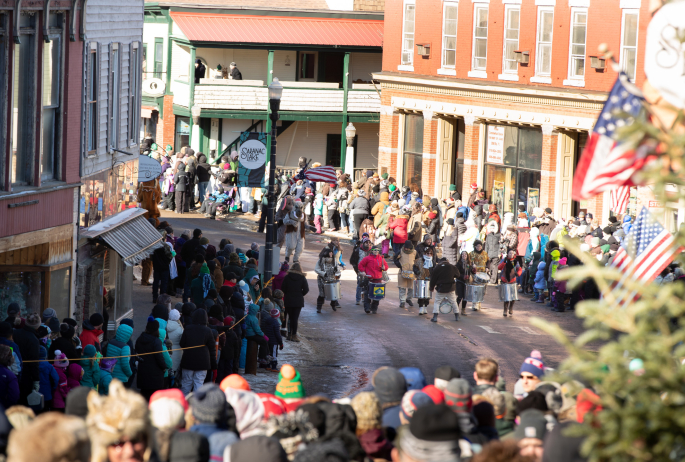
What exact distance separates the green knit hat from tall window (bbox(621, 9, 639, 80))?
22.6 metres

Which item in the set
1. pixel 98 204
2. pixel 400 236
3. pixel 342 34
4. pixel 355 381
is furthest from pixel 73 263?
pixel 342 34

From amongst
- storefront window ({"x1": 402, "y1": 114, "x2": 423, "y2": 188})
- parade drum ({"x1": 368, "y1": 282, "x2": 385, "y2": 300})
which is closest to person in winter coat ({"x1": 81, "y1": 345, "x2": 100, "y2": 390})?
parade drum ({"x1": 368, "y1": 282, "x2": 385, "y2": 300})

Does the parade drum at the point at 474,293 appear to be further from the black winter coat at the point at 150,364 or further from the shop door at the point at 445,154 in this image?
the shop door at the point at 445,154

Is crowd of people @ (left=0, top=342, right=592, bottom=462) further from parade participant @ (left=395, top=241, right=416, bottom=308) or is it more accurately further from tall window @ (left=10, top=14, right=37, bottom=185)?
parade participant @ (left=395, top=241, right=416, bottom=308)

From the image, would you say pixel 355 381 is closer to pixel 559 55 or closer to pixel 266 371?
pixel 266 371

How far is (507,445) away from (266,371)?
1205 cm

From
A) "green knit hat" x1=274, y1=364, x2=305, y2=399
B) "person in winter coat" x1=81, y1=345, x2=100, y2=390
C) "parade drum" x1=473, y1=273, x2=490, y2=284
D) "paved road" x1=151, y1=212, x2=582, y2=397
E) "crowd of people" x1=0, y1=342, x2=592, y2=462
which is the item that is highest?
"parade drum" x1=473, y1=273, x2=490, y2=284

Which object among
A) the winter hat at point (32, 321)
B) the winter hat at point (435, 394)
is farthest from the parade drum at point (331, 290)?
the winter hat at point (435, 394)

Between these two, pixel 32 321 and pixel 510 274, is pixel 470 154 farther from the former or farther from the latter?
pixel 32 321

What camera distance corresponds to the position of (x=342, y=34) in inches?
1736

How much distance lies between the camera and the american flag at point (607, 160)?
877cm

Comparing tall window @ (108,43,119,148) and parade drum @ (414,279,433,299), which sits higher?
tall window @ (108,43,119,148)

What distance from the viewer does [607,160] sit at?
899cm

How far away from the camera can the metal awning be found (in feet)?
57.0
